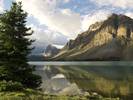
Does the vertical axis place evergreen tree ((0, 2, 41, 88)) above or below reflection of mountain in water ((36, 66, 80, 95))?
above

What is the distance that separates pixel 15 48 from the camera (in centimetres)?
3591

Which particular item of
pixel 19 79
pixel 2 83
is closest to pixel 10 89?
pixel 2 83

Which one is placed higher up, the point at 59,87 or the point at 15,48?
the point at 15,48

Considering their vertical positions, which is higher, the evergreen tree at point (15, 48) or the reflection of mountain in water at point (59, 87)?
the evergreen tree at point (15, 48)

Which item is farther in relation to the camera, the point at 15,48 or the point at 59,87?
the point at 59,87

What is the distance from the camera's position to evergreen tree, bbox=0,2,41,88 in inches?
1395

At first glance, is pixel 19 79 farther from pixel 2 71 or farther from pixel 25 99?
pixel 25 99

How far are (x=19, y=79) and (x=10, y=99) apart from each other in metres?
10.9

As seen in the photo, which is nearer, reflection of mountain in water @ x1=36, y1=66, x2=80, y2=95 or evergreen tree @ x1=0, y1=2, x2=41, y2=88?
evergreen tree @ x1=0, y1=2, x2=41, y2=88

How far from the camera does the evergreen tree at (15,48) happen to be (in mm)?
35438

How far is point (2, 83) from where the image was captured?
31109 mm

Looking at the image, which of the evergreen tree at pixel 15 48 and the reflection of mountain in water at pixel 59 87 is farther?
the reflection of mountain in water at pixel 59 87

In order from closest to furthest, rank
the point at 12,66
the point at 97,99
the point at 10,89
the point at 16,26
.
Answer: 1. the point at 97,99
2. the point at 10,89
3. the point at 12,66
4. the point at 16,26

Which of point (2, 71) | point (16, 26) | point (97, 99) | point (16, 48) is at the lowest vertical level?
point (97, 99)
